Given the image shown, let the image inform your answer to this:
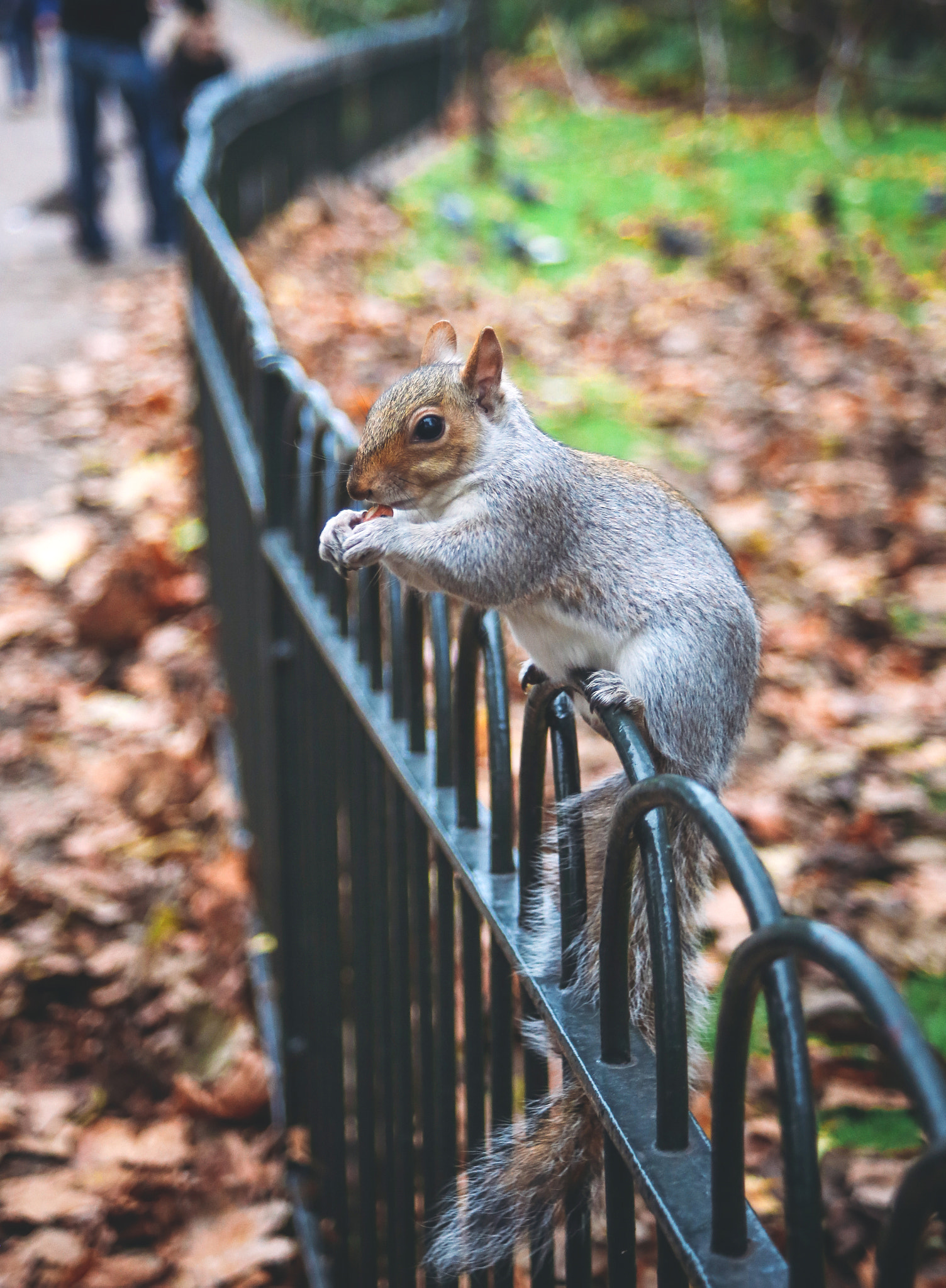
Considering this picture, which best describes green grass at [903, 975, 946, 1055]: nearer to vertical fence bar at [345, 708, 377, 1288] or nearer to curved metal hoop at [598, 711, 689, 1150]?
vertical fence bar at [345, 708, 377, 1288]

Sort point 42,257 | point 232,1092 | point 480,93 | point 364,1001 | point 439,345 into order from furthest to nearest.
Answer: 1. point 480,93
2. point 42,257
3. point 232,1092
4. point 364,1001
5. point 439,345

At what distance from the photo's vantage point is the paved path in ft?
17.4

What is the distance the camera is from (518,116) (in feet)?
52.7

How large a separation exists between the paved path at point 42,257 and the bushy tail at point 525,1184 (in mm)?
4196

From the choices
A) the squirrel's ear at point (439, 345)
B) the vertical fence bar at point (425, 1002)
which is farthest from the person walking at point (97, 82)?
the vertical fence bar at point (425, 1002)

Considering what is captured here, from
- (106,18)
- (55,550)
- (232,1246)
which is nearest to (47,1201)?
(232,1246)

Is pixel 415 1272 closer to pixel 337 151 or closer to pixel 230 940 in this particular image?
pixel 230 940

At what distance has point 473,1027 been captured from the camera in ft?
4.33

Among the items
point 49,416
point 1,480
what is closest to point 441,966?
point 1,480

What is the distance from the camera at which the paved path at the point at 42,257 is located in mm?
5297

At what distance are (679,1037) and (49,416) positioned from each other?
5280mm

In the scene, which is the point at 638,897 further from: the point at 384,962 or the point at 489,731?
the point at 384,962

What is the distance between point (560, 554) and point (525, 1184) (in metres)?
0.77

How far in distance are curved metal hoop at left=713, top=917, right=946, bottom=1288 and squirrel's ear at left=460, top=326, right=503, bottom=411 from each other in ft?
2.79
